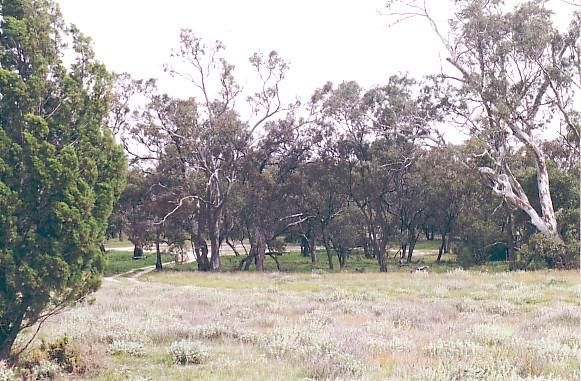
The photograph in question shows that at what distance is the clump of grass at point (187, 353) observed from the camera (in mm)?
8602

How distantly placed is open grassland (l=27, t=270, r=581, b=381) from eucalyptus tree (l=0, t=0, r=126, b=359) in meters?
1.33

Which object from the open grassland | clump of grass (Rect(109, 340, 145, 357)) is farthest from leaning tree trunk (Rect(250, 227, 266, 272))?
clump of grass (Rect(109, 340, 145, 357))

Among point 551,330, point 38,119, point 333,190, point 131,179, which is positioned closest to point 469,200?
point 333,190

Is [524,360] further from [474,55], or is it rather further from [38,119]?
[474,55]

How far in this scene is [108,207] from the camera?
8945 mm

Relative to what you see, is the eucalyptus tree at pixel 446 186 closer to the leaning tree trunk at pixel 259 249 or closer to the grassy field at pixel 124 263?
the leaning tree trunk at pixel 259 249

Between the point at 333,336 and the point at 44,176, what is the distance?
563 centimetres

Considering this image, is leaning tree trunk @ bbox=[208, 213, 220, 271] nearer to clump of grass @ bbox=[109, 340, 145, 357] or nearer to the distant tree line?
the distant tree line

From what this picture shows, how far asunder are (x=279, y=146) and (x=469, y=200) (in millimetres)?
14581

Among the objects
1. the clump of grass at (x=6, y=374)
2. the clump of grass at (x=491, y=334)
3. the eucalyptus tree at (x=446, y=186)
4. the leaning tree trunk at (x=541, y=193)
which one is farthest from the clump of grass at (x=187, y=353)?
the eucalyptus tree at (x=446, y=186)

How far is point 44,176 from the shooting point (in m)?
7.99

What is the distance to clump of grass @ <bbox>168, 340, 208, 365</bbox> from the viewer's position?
8.60 meters

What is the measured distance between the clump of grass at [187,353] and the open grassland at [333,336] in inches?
0.7

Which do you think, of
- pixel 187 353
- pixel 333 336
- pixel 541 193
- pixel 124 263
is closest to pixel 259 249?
pixel 124 263
